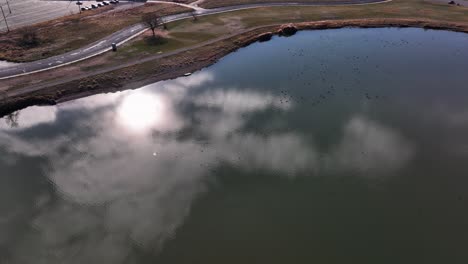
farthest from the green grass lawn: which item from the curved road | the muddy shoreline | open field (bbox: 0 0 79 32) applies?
open field (bbox: 0 0 79 32)

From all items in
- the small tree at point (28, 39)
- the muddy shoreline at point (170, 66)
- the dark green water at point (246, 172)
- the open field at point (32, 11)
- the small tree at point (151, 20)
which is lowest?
the dark green water at point (246, 172)

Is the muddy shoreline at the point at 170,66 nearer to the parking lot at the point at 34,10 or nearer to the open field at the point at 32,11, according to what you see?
the parking lot at the point at 34,10

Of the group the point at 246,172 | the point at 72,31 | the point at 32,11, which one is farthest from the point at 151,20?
the point at 246,172

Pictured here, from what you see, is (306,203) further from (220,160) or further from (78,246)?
(78,246)

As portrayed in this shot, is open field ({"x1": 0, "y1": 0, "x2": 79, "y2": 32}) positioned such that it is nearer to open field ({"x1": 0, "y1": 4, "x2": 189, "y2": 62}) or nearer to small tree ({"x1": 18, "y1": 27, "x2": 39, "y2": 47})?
open field ({"x1": 0, "y1": 4, "x2": 189, "y2": 62})

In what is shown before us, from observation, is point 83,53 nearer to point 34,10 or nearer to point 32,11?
point 32,11

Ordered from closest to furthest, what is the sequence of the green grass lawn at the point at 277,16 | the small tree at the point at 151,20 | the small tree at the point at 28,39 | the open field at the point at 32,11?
the small tree at the point at 28,39 < the green grass lawn at the point at 277,16 < the small tree at the point at 151,20 < the open field at the point at 32,11

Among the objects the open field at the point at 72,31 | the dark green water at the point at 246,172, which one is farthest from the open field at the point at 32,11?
the dark green water at the point at 246,172
